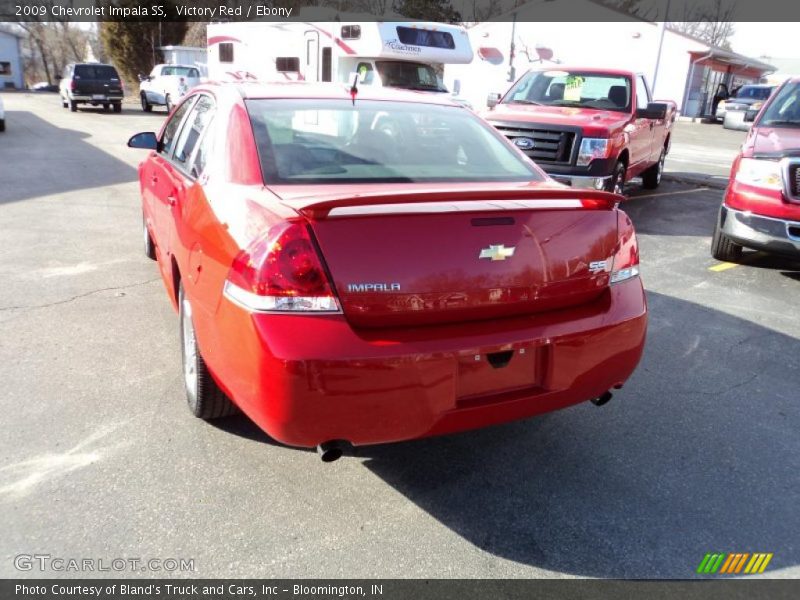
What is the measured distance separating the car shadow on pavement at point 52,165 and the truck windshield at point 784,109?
918 centimetres

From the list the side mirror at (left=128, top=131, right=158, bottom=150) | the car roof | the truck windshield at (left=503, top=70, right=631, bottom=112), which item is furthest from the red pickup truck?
the side mirror at (left=128, top=131, right=158, bottom=150)

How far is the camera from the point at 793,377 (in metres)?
4.16

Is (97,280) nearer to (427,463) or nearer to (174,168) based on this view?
(174,168)

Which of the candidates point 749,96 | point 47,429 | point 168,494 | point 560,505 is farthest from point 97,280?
point 749,96

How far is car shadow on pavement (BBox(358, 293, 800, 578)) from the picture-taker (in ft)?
→ 8.59

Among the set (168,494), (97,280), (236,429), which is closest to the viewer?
(168,494)

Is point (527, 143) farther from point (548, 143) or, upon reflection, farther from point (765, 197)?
point (765, 197)

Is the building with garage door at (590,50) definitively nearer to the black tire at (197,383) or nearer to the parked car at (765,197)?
the parked car at (765,197)

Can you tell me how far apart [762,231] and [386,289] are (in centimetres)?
495

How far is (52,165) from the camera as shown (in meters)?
12.0

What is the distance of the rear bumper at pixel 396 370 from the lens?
2.32 metres

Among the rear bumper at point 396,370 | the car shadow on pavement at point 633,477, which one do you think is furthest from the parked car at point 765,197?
the rear bumper at point 396,370

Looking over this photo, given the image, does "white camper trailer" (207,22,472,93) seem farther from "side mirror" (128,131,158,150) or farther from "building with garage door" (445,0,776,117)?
"building with garage door" (445,0,776,117)

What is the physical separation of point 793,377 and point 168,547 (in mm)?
3780
